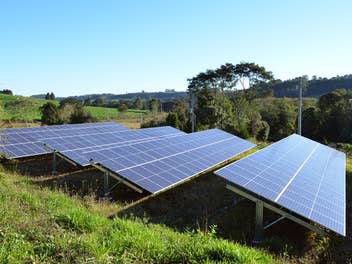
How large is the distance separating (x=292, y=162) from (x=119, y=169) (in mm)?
5730

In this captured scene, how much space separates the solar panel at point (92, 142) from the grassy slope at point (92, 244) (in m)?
5.27

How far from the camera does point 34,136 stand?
16.0 metres

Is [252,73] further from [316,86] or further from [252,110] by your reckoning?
[316,86]

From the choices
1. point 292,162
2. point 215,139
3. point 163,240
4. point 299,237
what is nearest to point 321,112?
point 215,139

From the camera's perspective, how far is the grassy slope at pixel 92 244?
426 centimetres

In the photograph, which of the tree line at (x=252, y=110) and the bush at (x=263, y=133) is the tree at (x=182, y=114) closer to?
the tree line at (x=252, y=110)

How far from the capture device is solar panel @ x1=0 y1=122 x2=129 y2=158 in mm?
13742

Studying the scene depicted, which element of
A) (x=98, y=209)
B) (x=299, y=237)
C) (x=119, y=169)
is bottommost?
(x=299, y=237)

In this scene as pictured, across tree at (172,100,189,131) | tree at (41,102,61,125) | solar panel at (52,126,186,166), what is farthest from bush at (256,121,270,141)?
tree at (41,102,61,125)

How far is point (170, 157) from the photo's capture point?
12141 millimetres

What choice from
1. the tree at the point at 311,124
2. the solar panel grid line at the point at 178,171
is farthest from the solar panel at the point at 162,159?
the tree at the point at 311,124

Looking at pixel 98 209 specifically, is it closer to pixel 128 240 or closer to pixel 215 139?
pixel 128 240

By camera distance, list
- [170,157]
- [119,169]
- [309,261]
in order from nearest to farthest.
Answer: [309,261] < [119,169] < [170,157]

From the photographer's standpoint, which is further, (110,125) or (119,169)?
(110,125)
